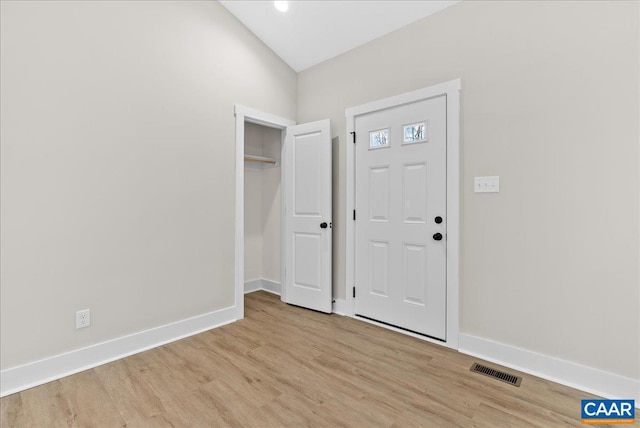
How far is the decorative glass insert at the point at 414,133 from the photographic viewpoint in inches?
106

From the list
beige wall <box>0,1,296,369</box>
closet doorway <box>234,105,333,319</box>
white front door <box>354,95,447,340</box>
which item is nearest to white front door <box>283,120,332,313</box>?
closet doorway <box>234,105,333,319</box>

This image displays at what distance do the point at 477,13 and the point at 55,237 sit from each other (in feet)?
12.0

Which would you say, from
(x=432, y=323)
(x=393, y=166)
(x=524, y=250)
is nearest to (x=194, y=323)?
(x=432, y=323)

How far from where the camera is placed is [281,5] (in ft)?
9.52

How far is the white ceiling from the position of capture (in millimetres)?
2713

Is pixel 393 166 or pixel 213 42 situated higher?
pixel 213 42

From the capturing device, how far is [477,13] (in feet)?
7.90

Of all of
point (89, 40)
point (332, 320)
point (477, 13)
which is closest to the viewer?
point (89, 40)

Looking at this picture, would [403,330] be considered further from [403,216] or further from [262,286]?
[262,286]

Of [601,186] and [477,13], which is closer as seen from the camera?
[601,186]

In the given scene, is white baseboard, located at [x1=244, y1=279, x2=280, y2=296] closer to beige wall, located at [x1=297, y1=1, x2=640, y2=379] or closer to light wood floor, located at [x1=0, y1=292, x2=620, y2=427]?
light wood floor, located at [x1=0, y1=292, x2=620, y2=427]

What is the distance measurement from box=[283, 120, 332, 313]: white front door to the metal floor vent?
1.55 m

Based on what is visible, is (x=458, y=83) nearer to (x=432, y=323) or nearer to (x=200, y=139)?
(x=432, y=323)

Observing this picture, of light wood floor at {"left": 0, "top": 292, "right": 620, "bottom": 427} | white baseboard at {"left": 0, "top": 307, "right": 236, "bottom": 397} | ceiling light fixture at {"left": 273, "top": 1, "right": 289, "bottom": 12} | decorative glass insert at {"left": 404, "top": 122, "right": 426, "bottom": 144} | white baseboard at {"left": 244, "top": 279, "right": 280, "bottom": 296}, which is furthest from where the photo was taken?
white baseboard at {"left": 244, "top": 279, "right": 280, "bottom": 296}
